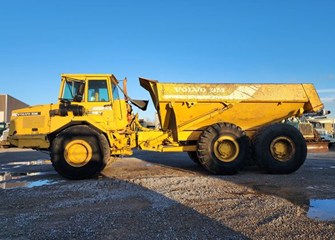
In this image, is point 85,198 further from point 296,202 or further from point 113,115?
point 296,202

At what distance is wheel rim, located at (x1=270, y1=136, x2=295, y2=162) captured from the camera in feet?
32.1

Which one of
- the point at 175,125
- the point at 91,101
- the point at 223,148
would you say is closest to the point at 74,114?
the point at 91,101

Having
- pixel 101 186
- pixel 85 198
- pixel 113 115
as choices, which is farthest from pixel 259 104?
pixel 85 198

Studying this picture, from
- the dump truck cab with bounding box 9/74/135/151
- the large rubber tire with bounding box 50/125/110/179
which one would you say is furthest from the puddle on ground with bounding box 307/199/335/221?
the dump truck cab with bounding box 9/74/135/151

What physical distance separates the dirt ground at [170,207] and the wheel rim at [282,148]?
2.43ft

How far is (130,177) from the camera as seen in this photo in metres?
9.20

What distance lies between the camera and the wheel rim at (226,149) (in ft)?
31.3

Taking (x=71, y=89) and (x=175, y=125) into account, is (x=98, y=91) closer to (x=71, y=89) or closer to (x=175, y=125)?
(x=71, y=89)

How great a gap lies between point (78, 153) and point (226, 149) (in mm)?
4108

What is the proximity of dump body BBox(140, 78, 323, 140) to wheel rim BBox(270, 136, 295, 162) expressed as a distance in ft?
3.10

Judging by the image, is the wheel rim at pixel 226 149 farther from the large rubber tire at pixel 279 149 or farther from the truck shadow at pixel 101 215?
the truck shadow at pixel 101 215

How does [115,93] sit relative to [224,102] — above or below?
above

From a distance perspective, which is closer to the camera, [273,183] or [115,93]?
[273,183]

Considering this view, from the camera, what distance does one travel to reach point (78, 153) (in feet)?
28.9
